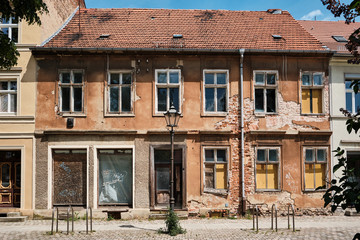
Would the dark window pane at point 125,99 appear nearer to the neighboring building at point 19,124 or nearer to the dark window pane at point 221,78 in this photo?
the neighboring building at point 19,124

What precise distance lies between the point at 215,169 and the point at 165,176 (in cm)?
209

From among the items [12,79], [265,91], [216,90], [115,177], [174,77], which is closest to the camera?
[115,177]

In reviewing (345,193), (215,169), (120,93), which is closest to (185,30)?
(120,93)

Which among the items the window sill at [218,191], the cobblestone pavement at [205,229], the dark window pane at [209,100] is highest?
the dark window pane at [209,100]

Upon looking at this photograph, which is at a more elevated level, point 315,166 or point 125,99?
point 125,99

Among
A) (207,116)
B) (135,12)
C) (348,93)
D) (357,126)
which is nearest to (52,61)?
(135,12)

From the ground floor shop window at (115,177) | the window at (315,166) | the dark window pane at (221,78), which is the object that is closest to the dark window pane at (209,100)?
the dark window pane at (221,78)

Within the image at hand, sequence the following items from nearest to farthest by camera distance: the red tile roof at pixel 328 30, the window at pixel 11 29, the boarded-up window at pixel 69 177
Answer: the boarded-up window at pixel 69 177 < the window at pixel 11 29 < the red tile roof at pixel 328 30

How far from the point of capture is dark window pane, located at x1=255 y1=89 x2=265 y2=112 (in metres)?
16.0

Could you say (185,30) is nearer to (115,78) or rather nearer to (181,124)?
(115,78)

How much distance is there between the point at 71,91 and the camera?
51.2ft

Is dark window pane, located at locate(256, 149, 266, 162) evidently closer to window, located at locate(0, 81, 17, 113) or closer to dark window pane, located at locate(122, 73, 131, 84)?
dark window pane, located at locate(122, 73, 131, 84)

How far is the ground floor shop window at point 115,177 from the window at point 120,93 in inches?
68.4

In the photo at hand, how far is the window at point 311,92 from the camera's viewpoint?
16.2 metres
